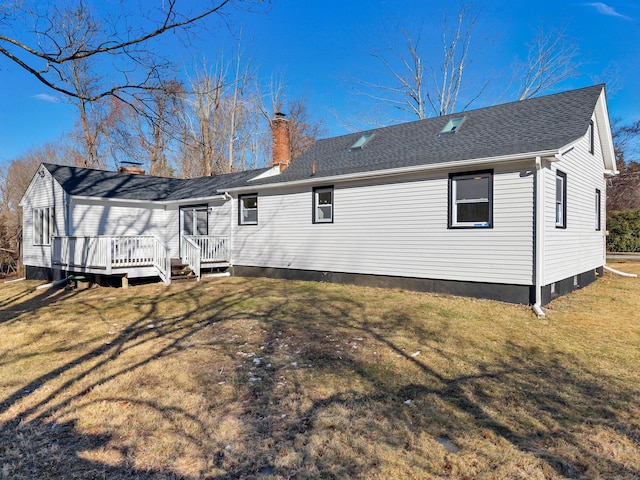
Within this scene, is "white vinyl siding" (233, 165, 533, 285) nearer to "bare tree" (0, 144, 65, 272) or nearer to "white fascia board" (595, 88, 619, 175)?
"white fascia board" (595, 88, 619, 175)

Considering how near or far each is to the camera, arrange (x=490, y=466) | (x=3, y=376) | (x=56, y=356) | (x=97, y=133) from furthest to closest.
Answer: (x=97, y=133) < (x=56, y=356) < (x=3, y=376) < (x=490, y=466)

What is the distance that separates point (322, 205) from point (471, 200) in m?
4.51

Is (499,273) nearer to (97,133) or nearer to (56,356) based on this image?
(56,356)

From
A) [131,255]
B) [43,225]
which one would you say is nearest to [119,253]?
[131,255]

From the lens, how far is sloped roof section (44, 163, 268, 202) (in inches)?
596

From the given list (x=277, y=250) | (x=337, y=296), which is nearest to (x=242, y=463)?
A: (x=337, y=296)

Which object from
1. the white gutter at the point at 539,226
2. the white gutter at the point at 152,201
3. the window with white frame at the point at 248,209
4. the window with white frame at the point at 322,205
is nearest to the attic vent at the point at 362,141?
the window with white frame at the point at 322,205

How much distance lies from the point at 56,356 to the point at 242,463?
384 centimetres

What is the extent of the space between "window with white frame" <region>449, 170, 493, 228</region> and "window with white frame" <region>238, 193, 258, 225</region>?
7001mm

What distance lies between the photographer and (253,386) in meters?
4.22

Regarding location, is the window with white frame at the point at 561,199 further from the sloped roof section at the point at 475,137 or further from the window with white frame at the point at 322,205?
the window with white frame at the point at 322,205

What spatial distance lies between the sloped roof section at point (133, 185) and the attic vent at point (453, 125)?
276 inches

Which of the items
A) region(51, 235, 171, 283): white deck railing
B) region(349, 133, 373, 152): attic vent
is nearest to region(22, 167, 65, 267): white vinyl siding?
region(51, 235, 171, 283): white deck railing

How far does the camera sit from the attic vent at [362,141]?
1353 cm
